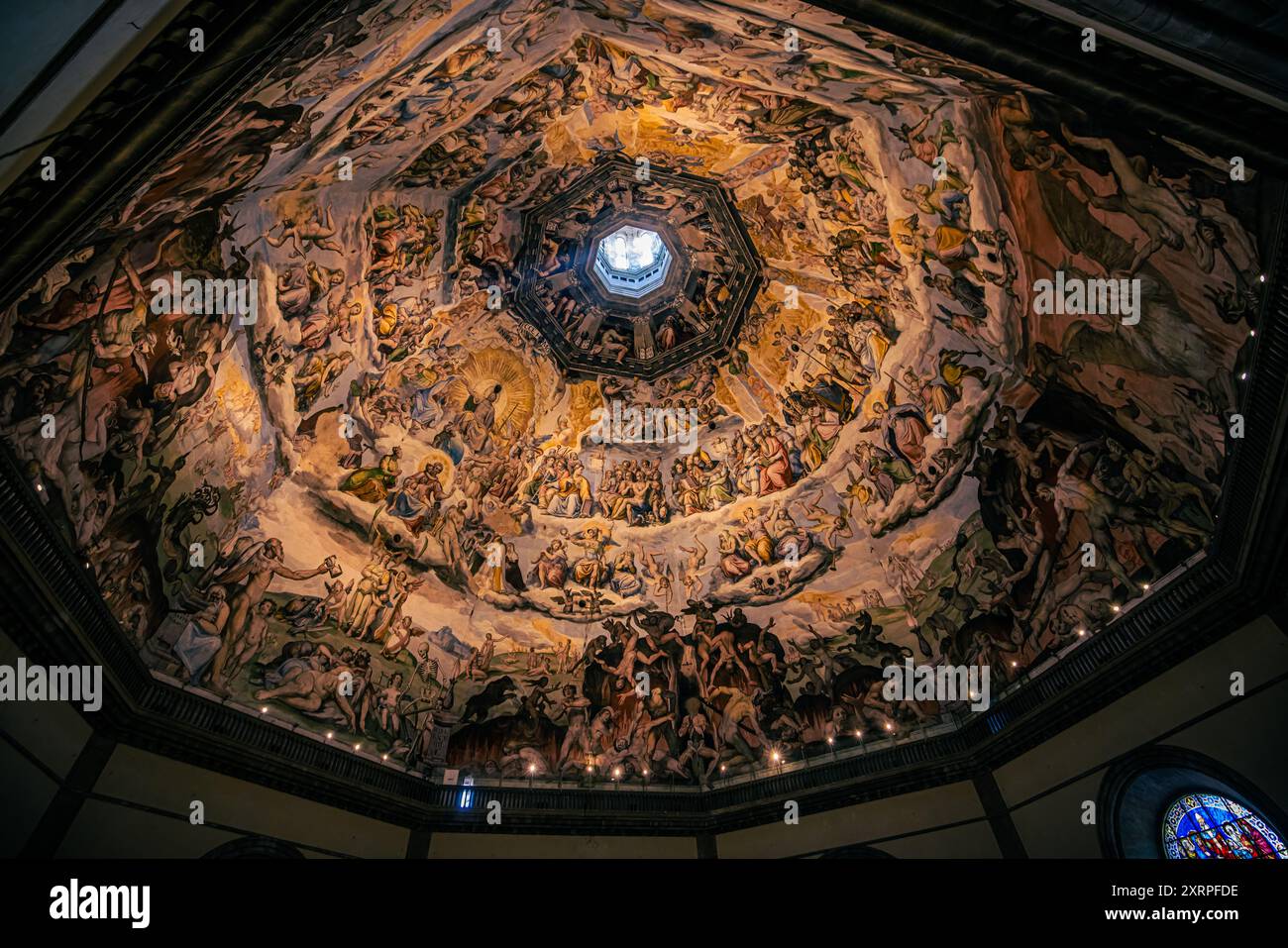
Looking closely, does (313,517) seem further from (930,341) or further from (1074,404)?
(1074,404)

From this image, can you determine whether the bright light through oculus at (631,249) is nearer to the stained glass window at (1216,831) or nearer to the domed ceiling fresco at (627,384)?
the domed ceiling fresco at (627,384)

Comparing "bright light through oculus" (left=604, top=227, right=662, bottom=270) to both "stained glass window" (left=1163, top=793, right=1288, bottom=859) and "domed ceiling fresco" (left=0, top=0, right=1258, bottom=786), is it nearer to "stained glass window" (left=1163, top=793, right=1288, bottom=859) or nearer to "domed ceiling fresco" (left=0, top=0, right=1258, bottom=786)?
"domed ceiling fresco" (left=0, top=0, right=1258, bottom=786)

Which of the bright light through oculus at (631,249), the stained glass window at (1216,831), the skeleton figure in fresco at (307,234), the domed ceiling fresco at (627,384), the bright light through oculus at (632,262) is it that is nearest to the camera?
the stained glass window at (1216,831)

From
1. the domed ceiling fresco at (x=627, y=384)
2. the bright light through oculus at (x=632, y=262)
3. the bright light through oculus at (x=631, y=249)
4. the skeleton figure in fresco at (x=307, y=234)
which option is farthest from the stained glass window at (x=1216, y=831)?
the skeleton figure in fresco at (x=307, y=234)

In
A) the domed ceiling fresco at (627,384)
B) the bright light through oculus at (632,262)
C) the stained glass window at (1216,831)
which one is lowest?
the stained glass window at (1216,831)

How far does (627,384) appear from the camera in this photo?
17328 millimetres

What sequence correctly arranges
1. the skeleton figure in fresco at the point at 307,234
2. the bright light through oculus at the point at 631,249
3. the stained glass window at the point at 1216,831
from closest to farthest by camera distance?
the stained glass window at the point at 1216,831 → the skeleton figure in fresco at the point at 307,234 → the bright light through oculus at the point at 631,249

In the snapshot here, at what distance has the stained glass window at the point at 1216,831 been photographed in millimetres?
9000

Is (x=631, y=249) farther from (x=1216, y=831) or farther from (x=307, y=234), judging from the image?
(x=1216, y=831)

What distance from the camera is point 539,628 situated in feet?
54.0

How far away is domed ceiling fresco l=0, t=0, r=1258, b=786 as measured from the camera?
9.53 metres

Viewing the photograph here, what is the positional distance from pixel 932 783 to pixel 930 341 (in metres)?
8.31

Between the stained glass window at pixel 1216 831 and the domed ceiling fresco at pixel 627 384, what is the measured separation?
2792 millimetres
